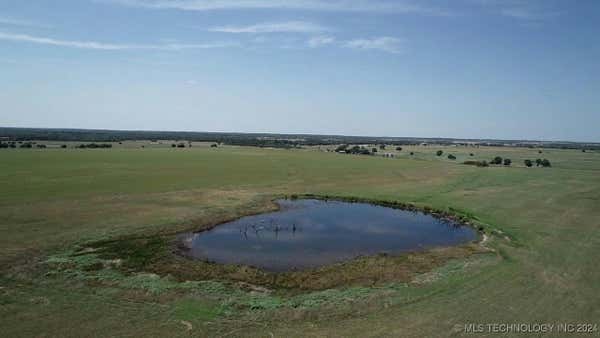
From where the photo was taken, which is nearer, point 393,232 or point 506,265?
point 506,265

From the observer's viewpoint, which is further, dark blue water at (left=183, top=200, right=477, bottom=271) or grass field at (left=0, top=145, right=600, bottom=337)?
dark blue water at (left=183, top=200, right=477, bottom=271)

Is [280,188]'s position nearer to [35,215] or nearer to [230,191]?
[230,191]

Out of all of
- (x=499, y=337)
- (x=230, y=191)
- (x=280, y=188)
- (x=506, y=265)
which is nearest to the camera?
(x=499, y=337)

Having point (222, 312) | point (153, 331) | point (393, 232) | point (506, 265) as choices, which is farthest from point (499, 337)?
point (393, 232)

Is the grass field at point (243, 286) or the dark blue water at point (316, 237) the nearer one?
the grass field at point (243, 286)

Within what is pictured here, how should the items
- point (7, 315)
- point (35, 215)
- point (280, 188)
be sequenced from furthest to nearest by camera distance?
point (280, 188) < point (35, 215) < point (7, 315)

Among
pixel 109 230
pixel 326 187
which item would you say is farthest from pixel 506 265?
pixel 326 187

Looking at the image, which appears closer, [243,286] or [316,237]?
[243,286]
